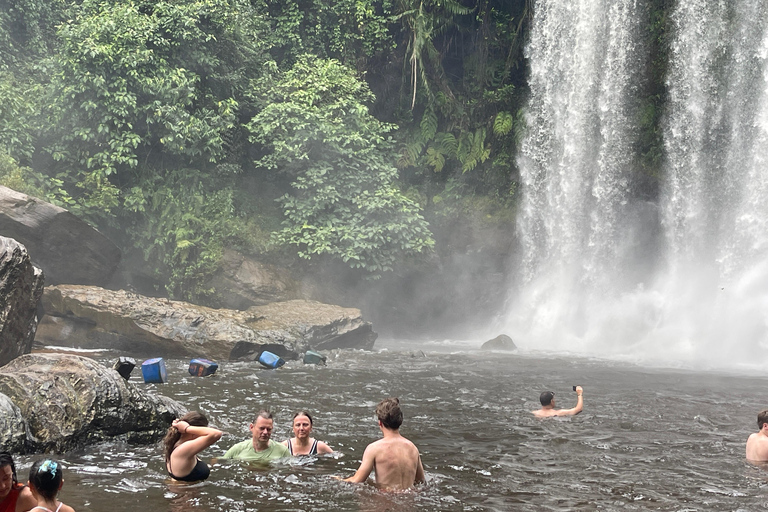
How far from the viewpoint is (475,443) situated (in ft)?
27.1

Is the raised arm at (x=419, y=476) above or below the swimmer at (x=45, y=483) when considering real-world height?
→ below

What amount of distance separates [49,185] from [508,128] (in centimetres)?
1382

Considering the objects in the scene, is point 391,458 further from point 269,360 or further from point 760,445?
point 269,360

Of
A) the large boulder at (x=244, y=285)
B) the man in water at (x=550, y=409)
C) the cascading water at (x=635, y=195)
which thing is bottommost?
the man in water at (x=550, y=409)

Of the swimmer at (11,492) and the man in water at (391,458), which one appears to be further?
the man in water at (391,458)

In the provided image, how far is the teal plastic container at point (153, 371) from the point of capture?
37.6ft

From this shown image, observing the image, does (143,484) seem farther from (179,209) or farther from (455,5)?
(455,5)

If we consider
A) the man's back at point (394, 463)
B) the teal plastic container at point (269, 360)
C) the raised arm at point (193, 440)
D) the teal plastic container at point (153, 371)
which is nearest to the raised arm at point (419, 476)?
the man's back at point (394, 463)

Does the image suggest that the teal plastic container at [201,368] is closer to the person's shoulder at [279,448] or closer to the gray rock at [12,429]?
the gray rock at [12,429]

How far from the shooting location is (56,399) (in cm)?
746

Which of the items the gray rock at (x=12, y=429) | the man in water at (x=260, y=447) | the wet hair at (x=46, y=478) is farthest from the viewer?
the man in water at (x=260, y=447)

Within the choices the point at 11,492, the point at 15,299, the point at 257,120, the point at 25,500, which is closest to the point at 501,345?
the point at 257,120

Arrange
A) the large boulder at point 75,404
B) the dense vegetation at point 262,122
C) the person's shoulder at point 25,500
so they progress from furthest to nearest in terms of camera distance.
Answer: the dense vegetation at point 262,122
the large boulder at point 75,404
the person's shoulder at point 25,500

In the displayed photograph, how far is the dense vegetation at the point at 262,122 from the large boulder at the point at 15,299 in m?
7.57
